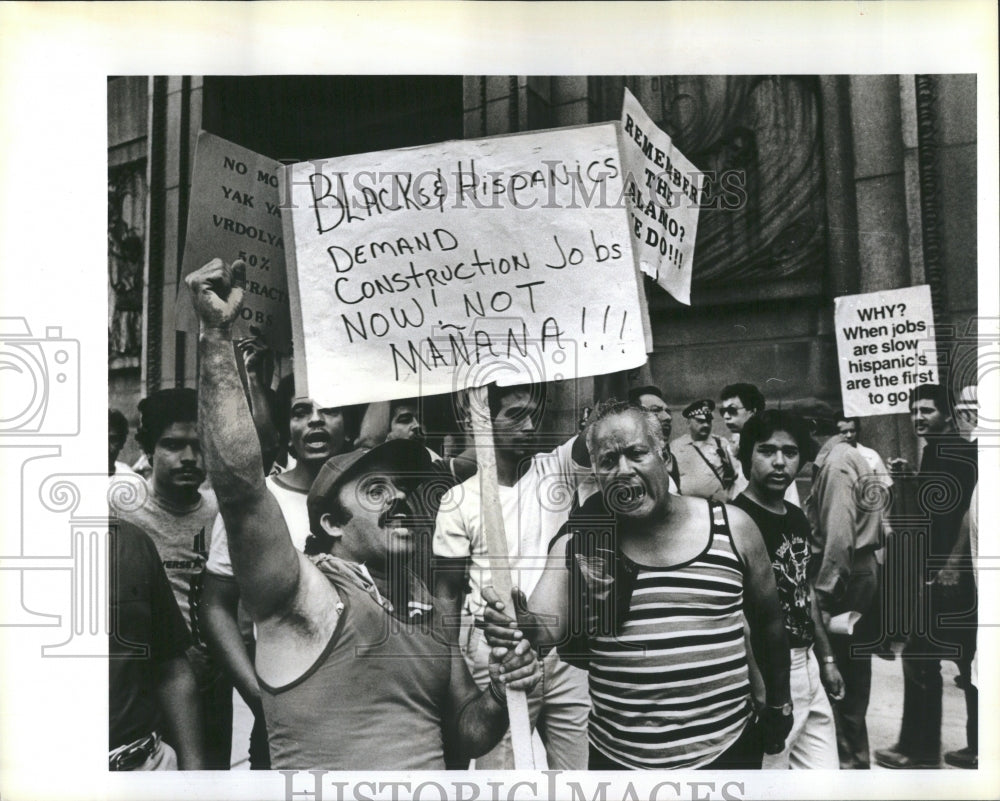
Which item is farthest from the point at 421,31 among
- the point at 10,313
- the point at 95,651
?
the point at 95,651

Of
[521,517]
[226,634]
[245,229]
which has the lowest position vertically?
[226,634]

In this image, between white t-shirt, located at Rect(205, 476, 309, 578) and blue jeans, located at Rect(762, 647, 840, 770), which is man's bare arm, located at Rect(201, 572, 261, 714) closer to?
white t-shirt, located at Rect(205, 476, 309, 578)

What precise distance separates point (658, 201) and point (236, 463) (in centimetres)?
230

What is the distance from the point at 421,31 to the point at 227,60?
2.99 ft

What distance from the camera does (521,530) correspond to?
15.8ft

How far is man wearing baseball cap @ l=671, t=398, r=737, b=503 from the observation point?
16.0 feet

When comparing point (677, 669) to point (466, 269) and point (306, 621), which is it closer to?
point (306, 621)

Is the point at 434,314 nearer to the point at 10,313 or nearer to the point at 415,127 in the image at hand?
the point at 415,127

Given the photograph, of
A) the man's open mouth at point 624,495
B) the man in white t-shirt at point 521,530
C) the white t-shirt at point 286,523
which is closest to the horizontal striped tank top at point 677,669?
the man in white t-shirt at point 521,530

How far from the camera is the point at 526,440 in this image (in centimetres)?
484

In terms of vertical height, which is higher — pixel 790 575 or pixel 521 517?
pixel 521 517

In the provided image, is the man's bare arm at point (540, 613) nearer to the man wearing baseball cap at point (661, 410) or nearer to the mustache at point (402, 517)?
the mustache at point (402, 517)

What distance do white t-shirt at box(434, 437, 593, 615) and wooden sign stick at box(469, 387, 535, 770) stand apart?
0.03 m

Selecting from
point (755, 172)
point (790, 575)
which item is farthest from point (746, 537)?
point (755, 172)
